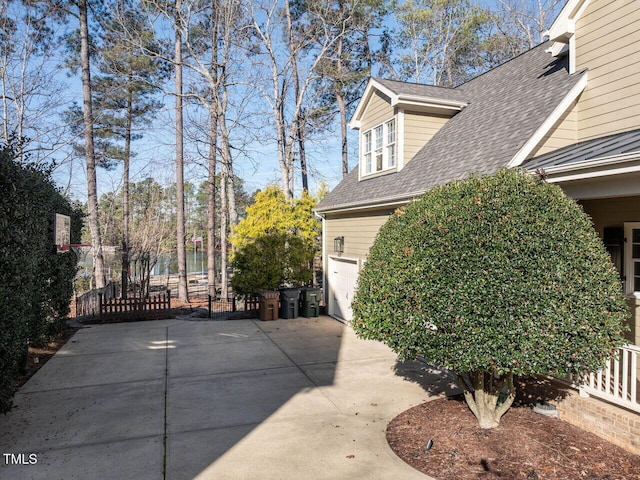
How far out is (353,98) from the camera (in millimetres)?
22203

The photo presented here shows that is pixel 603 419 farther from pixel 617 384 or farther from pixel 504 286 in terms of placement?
pixel 504 286

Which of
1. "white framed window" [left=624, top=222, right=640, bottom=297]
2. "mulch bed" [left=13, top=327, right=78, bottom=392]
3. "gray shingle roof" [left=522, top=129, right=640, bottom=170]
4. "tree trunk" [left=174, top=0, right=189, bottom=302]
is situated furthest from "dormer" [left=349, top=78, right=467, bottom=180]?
"tree trunk" [left=174, top=0, right=189, bottom=302]

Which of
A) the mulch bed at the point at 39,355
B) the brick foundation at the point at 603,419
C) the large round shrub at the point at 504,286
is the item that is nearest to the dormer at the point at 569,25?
the large round shrub at the point at 504,286

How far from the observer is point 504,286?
3787 millimetres

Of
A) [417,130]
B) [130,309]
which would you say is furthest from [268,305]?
[417,130]

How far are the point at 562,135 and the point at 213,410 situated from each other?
6434mm

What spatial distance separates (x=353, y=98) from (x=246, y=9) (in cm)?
770

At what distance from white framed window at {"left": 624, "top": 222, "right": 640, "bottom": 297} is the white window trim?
4.97 metres

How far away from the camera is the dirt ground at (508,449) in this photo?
3898 millimetres

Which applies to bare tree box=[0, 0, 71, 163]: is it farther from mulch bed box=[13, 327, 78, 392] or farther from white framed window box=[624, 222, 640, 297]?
Answer: white framed window box=[624, 222, 640, 297]

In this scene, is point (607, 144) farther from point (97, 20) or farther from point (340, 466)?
point (97, 20)

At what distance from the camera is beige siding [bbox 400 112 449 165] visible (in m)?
9.68

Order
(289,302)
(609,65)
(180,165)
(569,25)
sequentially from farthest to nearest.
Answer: (180,165) → (289,302) → (569,25) → (609,65)

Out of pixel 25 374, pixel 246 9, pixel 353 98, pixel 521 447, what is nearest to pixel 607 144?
pixel 521 447
